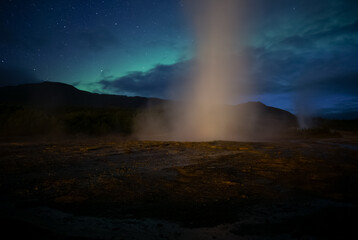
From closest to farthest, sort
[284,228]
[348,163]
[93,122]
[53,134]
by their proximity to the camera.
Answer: [284,228], [348,163], [53,134], [93,122]

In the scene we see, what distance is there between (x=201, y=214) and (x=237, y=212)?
→ 62 centimetres


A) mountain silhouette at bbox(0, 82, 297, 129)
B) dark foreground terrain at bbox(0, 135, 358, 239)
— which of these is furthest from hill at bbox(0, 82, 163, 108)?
dark foreground terrain at bbox(0, 135, 358, 239)

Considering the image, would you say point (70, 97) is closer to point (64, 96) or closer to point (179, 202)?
point (64, 96)

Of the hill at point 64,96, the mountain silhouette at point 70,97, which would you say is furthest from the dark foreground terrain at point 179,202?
the hill at point 64,96

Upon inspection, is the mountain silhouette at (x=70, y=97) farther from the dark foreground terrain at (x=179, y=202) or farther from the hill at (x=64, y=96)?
the dark foreground terrain at (x=179, y=202)

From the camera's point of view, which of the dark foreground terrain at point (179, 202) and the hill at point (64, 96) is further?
the hill at point (64, 96)

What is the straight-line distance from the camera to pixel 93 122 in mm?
23922

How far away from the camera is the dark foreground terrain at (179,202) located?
3020 mm

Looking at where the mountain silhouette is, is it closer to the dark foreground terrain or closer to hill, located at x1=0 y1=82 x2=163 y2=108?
hill, located at x1=0 y1=82 x2=163 y2=108

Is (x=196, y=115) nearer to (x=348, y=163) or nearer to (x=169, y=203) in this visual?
(x=348, y=163)

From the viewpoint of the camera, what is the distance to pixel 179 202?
4039 mm

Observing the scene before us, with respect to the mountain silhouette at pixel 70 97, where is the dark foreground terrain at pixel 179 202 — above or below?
below

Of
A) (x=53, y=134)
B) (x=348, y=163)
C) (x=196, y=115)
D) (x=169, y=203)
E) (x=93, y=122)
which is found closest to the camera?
(x=169, y=203)

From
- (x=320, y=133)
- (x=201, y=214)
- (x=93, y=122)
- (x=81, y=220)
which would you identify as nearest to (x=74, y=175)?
(x=81, y=220)
